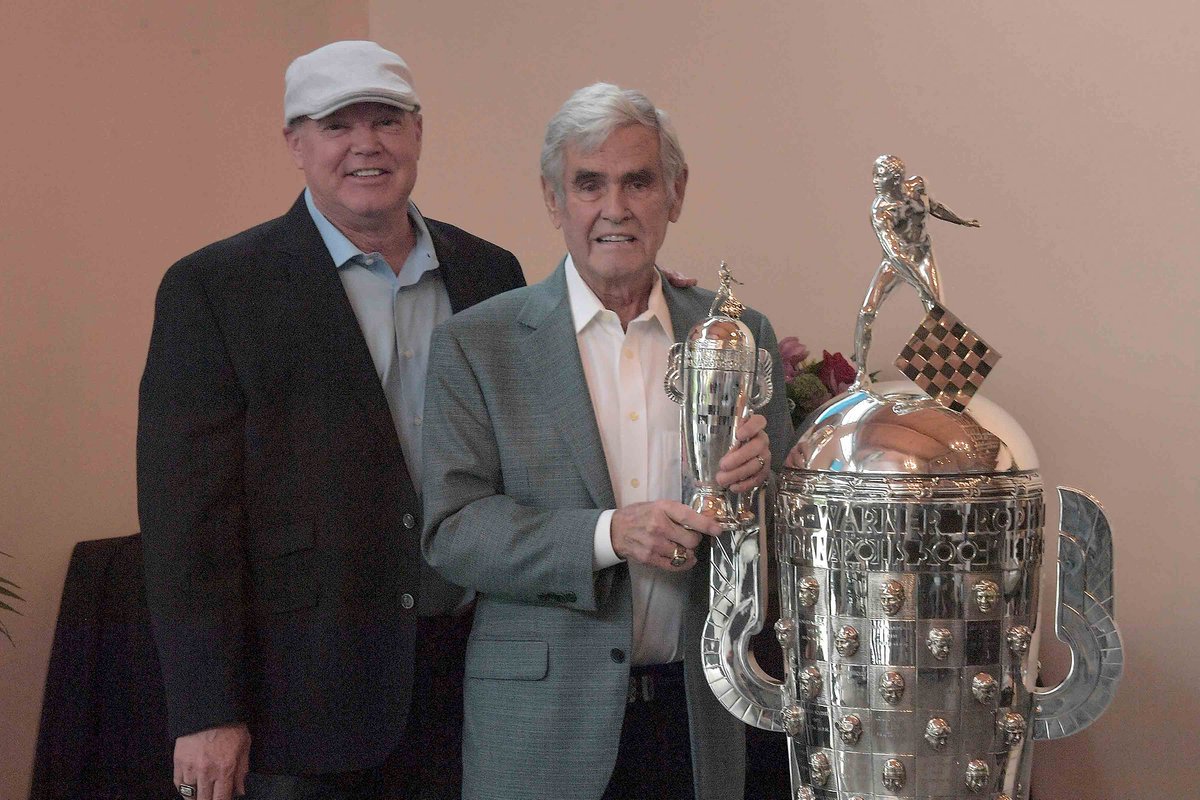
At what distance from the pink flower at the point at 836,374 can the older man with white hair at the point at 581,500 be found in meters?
0.88

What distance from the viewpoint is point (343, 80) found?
6.97 feet

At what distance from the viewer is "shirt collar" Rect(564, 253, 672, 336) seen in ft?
5.96

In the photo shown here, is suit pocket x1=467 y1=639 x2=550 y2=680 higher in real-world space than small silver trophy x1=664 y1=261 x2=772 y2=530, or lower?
lower

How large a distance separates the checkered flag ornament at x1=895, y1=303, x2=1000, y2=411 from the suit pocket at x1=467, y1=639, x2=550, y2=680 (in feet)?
2.07

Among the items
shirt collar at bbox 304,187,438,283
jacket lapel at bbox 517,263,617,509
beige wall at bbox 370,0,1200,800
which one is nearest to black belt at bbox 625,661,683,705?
jacket lapel at bbox 517,263,617,509

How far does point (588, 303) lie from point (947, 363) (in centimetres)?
59

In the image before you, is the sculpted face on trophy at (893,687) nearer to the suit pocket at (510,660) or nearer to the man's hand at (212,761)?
the suit pocket at (510,660)

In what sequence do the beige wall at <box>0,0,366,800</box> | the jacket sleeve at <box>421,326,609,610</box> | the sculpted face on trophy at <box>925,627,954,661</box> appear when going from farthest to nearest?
the beige wall at <box>0,0,366,800</box> → the jacket sleeve at <box>421,326,609,610</box> → the sculpted face on trophy at <box>925,627,954,661</box>

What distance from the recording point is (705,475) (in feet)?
4.83

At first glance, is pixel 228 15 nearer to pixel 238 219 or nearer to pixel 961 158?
pixel 238 219

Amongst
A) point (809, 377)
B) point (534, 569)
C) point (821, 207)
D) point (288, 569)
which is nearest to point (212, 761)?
point (288, 569)

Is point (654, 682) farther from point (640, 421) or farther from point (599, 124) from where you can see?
point (599, 124)

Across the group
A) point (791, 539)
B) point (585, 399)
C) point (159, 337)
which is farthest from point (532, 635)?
point (159, 337)

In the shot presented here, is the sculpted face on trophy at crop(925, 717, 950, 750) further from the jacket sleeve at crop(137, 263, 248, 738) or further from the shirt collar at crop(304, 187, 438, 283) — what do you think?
the shirt collar at crop(304, 187, 438, 283)
